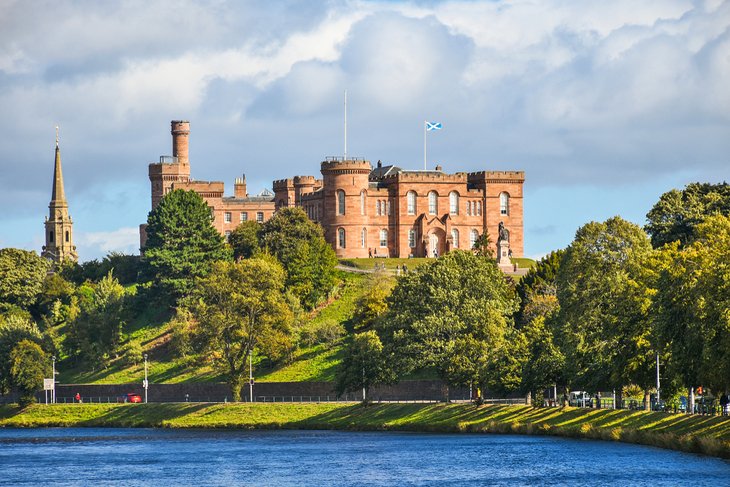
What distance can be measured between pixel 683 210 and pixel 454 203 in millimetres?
47517

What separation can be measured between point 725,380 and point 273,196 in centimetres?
11250

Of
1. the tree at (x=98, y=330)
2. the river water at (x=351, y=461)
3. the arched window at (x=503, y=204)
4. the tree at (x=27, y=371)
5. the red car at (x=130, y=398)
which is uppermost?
the arched window at (x=503, y=204)

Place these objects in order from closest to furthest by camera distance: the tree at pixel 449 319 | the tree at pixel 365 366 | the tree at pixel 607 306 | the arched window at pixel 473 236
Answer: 1. the tree at pixel 607 306
2. the tree at pixel 449 319
3. the tree at pixel 365 366
4. the arched window at pixel 473 236

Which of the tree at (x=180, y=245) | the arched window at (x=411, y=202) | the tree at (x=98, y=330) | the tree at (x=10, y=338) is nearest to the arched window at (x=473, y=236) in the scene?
the arched window at (x=411, y=202)

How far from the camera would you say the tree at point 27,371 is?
127m

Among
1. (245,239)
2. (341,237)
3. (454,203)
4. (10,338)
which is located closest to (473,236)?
(454,203)

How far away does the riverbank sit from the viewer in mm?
81000

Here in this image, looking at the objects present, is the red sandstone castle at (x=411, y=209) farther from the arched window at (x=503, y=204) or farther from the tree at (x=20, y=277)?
the tree at (x=20, y=277)

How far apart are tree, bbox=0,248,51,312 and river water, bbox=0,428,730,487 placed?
5930cm

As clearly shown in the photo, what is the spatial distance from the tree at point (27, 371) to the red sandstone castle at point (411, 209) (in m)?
41.0

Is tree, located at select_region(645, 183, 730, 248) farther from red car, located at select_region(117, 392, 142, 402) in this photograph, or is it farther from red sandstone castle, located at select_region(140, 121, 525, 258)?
red car, located at select_region(117, 392, 142, 402)

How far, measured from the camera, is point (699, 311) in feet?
249

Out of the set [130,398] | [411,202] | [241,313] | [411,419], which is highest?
[411,202]

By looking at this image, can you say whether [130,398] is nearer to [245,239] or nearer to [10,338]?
[10,338]
